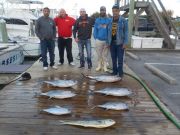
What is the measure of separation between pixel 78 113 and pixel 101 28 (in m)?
3.88

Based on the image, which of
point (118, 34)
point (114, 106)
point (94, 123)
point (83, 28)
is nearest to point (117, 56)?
point (118, 34)

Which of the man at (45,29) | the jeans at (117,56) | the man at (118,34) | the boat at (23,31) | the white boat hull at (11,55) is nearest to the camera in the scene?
the man at (118,34)

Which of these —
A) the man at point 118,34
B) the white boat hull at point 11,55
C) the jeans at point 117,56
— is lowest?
the white boat hull at point 11,55

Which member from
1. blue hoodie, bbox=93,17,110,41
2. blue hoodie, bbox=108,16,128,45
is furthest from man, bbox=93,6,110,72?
blue hoodie, bbox=108,16,128,45

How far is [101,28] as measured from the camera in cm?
912

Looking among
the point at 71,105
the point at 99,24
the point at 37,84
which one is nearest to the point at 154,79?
the point at 99,24

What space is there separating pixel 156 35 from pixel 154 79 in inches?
441

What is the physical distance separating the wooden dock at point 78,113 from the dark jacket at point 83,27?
1.88 m

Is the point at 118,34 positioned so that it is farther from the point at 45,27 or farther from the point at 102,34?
the point at 45,27

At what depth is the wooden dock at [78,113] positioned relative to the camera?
493 centimetres

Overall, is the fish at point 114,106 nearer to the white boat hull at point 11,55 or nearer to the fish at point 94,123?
the fish at point 94,123

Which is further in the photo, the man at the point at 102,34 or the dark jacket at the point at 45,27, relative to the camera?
the dark jacket at the point at 45,27

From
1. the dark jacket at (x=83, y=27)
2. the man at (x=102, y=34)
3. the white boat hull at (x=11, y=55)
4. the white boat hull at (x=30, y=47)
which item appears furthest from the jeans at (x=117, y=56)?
the white boat hull at (x=30, y=47)

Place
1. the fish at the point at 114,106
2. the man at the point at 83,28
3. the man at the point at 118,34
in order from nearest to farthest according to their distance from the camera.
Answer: the fish at the point at 114,106 < the man at the point at 118,34 < the man at the point at 83,28
